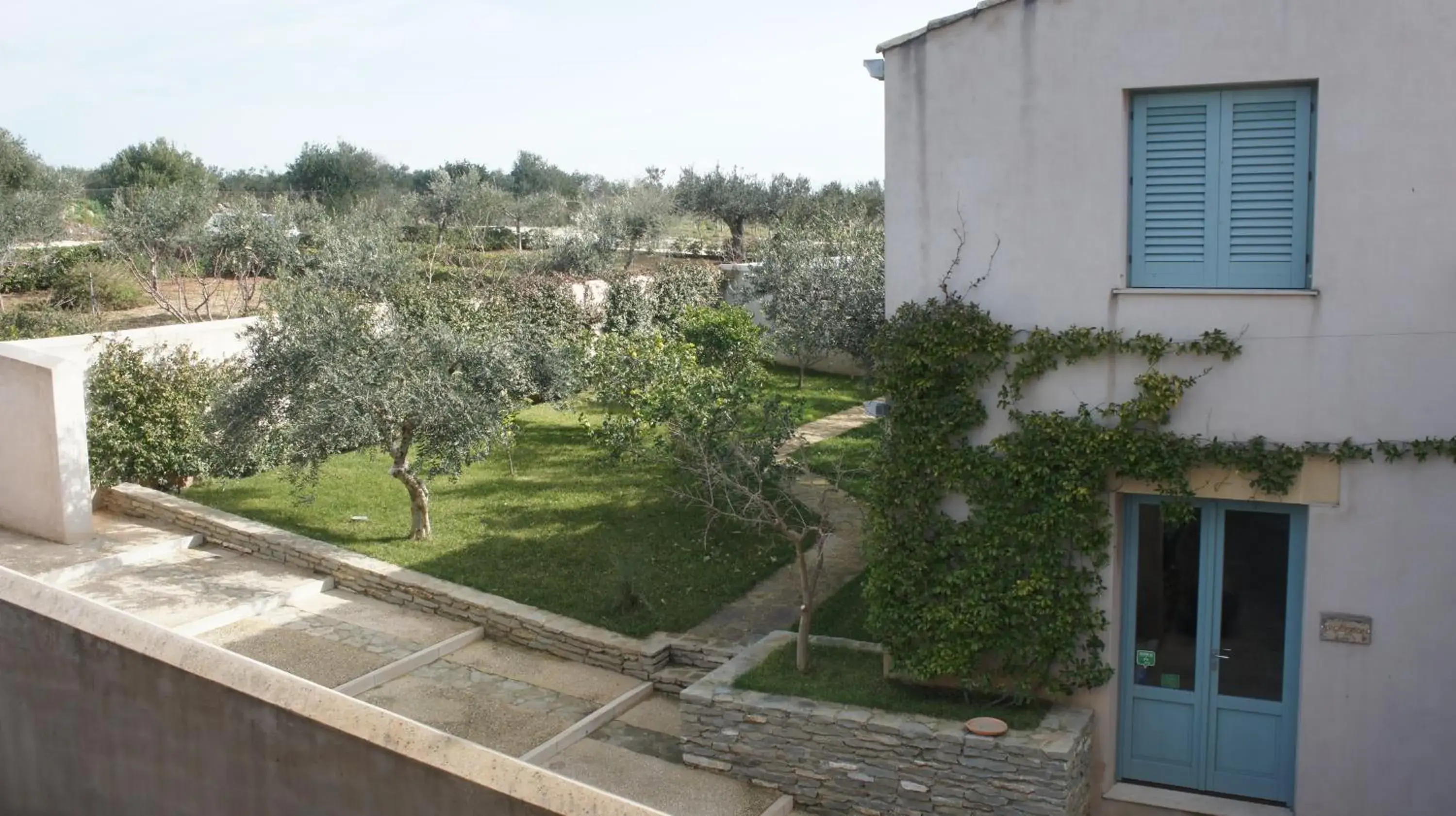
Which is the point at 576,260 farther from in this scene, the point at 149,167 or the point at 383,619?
the point at 149,167

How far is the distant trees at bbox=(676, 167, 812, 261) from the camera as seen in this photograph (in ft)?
127

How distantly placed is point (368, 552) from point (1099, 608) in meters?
8.49

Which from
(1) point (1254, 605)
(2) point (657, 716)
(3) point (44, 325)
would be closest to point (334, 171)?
(3) point (44, 325)

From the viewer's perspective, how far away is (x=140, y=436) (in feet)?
51.2

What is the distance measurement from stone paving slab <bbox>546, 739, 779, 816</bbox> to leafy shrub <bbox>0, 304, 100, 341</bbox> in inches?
636

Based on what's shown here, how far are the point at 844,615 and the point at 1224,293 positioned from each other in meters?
5.43

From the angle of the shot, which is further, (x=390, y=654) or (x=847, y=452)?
(x=847, y=452)

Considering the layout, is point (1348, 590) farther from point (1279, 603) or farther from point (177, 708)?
point (177, 708)

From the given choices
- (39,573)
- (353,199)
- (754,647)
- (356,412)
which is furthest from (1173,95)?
(353,199)

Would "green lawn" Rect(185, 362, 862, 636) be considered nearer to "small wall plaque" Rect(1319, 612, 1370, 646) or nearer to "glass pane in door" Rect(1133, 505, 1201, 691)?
"glass pane in door" Rect(1133, 505, 1201, 691)

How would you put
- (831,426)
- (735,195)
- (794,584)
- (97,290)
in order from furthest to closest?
(735,195), (97,290), (831,426), (794,584)

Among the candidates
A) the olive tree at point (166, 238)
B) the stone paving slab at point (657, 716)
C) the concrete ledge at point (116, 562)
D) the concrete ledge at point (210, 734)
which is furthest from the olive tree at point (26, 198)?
the concrete ledge at point (210, 734)

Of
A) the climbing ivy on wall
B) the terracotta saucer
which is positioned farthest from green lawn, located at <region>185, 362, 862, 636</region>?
the terracotta saucer

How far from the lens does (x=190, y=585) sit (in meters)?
13.1
